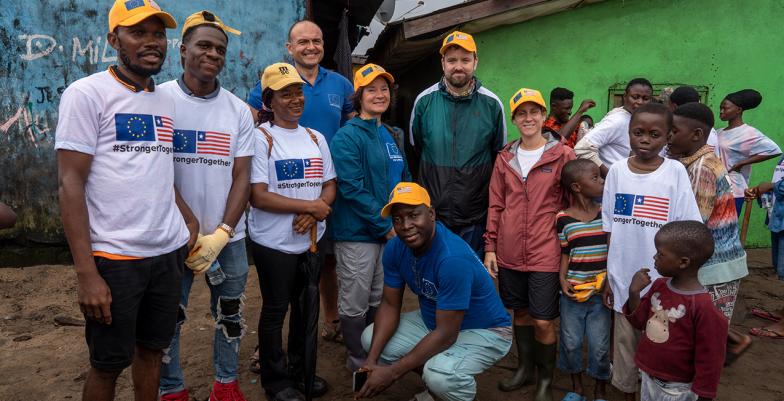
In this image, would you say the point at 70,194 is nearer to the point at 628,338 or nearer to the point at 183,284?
the point at 183,284

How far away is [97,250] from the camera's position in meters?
2.29

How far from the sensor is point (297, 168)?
10.5 feet

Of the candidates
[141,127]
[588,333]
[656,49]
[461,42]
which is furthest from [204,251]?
[656,49]

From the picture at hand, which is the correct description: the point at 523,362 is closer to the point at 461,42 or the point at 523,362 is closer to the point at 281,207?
the point at 281,207

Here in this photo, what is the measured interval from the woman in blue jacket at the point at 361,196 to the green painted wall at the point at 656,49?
4601 millimetres

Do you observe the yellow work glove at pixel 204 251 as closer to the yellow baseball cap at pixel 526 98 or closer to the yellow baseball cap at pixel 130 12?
the yellow baseball cap at pixel 130 12

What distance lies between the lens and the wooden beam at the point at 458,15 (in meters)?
7.07

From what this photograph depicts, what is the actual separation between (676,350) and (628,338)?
497 mm

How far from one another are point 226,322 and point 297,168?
38.8 inches

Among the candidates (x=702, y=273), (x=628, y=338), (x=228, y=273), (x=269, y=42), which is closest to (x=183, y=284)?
(x=228, y=273)

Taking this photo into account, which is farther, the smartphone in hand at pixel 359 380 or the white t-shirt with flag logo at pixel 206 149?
the smartphone in hand at pixel 359 380

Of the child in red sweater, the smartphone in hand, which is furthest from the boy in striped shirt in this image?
the smartphone in hand

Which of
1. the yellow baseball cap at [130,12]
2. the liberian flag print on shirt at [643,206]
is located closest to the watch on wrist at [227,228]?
the yellow baseball cap at [130,12]

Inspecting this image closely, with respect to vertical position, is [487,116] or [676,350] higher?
[487,116]
